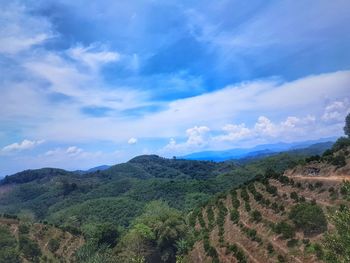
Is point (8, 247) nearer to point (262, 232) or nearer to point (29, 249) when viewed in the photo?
point (29, 249)

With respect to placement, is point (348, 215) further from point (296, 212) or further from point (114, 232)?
point (114, 232)

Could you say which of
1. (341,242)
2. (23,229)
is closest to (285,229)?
(341,242)

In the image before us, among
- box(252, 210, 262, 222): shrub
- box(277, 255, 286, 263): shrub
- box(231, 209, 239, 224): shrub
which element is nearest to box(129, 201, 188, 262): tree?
box(231, 209, 239, 224): shrub

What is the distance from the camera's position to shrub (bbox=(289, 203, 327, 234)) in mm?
52094

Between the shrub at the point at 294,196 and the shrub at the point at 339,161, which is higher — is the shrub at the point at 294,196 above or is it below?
below

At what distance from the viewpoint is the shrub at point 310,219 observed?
171ft

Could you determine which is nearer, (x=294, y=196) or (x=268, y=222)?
(x=268, y=222)

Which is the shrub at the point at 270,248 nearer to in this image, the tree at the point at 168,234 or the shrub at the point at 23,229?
the tree at the point at 168,234

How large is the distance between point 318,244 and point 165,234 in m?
55.6

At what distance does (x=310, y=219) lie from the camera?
53344mm

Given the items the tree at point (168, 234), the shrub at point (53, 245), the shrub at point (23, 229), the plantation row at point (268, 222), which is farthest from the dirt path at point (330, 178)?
the shrub at point (23, 229)

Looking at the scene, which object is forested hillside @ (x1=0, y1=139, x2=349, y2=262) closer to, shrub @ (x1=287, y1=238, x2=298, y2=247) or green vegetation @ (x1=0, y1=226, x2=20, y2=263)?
shrub @ (x1=287, y1=238, x2=298, y2=247)

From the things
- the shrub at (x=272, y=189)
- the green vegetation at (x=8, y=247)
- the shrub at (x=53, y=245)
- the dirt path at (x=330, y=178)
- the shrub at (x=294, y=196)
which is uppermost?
the dirt path at (x=330, y=178)

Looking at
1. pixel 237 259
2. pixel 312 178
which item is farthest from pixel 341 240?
pixel 312 178
